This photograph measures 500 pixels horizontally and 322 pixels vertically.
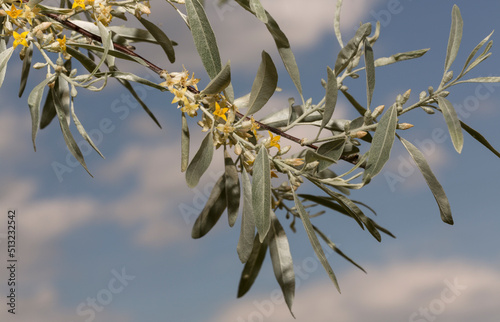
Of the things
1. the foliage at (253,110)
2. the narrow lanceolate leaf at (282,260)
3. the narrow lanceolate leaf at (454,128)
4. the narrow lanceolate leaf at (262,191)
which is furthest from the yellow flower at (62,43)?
the narrow lanceolate leaf at (454,128)

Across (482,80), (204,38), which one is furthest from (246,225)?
(482,80)

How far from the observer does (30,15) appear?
1369 mm

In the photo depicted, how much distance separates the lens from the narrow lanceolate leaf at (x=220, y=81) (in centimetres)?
108

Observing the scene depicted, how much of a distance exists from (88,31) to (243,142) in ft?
1.92

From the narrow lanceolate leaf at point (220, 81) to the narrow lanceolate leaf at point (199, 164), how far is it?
4.9 inches

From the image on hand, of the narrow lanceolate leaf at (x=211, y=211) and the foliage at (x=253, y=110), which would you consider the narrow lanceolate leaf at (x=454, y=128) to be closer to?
the foliage at (x=253, y=110)

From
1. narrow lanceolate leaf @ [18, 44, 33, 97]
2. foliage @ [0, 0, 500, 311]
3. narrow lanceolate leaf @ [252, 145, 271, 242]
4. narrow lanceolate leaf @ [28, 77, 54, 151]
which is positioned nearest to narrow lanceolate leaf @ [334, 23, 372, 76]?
foliage @ [0, 0, 500, 311]

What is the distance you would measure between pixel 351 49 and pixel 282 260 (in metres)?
0.57

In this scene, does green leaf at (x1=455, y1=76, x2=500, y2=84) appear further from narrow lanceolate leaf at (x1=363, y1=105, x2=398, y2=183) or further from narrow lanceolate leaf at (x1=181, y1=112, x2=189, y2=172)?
narrow lanceolate leaf at (x1=181, y1=112, x2=189, y2=172)

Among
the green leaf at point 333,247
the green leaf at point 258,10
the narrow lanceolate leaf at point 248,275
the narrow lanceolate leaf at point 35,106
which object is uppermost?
the green leaf at point 258,10

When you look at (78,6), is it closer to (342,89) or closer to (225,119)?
(225,119)

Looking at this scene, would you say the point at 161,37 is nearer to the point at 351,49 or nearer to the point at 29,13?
the point at 29,13

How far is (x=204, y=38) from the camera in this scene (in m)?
1.21

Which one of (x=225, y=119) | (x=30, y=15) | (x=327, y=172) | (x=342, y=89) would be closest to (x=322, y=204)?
(x=327, y=172)
